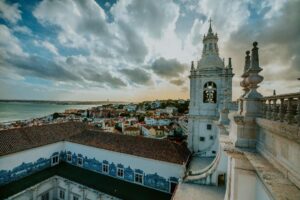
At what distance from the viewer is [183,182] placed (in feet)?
37.7

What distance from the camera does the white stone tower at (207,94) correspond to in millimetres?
16266

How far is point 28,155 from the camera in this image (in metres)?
17.1

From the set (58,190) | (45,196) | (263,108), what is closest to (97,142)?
(58,190)

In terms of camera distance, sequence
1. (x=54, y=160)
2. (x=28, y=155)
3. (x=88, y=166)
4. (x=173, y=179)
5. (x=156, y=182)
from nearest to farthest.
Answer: (x=173, y=179) < (x=156, y=182) < (x=28, y=155) < (x=88, y=166) < (x=54, y=160)

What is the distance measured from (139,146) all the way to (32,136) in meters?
12.3

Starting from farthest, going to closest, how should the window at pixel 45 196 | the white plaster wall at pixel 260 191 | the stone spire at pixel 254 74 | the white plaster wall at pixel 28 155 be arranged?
the window at pixel 45 196 → the white plaster wall at pixel 28 155 → the stone spire at pixel 254 74 → the white plaster wall at pixel 260 191

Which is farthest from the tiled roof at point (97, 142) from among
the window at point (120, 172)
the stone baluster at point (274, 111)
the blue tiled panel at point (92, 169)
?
the stone baluster at point (274, 111)

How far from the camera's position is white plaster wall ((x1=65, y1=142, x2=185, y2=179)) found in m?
14.0

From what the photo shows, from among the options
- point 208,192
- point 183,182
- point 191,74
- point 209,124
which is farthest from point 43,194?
point 191,74

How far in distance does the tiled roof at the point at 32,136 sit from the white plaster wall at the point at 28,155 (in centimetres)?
41

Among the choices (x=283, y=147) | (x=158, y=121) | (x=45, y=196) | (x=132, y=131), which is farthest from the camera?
(x=158, y=121)

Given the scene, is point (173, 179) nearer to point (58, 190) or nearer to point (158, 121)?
point (58, 190)

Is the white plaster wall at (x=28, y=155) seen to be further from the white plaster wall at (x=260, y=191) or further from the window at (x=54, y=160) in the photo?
the white plaster wall at (x=260, y=191)

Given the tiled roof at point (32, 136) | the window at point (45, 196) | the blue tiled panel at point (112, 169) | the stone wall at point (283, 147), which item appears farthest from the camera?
the blue tiled panel at point (112, 169)
